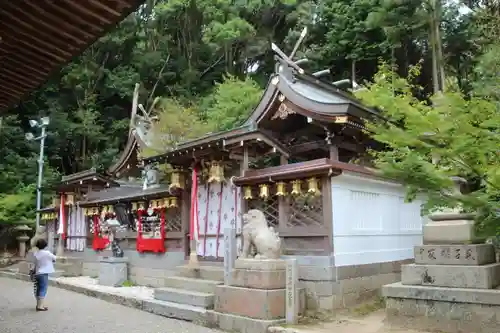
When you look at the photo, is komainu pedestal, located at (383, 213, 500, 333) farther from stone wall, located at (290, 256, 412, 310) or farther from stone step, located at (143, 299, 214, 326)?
stone step, located at (143, 299, 214, 326)

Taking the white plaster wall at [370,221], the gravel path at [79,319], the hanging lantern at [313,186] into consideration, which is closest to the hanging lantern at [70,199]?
the gravel path at [79,319]

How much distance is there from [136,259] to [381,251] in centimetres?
841

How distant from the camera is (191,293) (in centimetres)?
1105

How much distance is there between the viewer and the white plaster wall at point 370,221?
33.6 ft

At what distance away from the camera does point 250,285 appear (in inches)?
370

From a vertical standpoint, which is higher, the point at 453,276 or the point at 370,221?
the point at 370,221

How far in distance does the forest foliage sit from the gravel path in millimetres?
10470

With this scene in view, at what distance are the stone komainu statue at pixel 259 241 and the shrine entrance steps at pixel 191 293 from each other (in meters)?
1.56

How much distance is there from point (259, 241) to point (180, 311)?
2.57 meters

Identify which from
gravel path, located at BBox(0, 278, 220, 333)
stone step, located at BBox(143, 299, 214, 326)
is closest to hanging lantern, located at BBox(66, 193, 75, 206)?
gravel path, located at BBox(0, 278, 220, 333)

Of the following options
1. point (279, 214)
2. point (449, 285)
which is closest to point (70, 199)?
point (279, 214)

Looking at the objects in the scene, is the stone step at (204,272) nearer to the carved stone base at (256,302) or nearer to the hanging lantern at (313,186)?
the carved stone base at (256,302)

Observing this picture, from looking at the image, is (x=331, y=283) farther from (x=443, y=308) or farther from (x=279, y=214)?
(x=443, y=308)

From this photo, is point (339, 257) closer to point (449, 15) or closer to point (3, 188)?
point (449, 15)
